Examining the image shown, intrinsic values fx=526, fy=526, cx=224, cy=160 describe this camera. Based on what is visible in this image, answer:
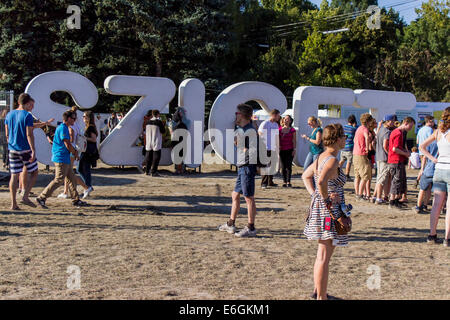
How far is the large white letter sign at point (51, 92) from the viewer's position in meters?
14.3

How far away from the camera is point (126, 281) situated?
5.25 m

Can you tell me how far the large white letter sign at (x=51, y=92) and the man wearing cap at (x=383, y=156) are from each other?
8.00 metres

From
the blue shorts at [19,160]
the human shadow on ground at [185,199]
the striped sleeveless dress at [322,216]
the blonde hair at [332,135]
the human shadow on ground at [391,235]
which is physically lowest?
the human shadow on ground at [391,235]

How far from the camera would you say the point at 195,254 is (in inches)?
253

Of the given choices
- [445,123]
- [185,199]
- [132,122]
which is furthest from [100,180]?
[445,123]

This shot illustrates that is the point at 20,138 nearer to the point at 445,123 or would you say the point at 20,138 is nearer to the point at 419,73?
the point at 445,123

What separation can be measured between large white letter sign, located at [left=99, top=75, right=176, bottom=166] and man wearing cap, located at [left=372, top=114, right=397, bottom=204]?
23.5 feet

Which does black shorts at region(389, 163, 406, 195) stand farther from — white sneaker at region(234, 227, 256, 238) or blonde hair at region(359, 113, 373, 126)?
white sneaker at region(234, 227, 256, 238)

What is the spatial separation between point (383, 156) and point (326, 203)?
6.39 metres

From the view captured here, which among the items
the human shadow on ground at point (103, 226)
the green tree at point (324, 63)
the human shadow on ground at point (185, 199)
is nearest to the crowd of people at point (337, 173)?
the human shadow on ground at point (103, 226)

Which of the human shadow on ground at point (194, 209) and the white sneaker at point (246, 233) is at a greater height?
the human shadow on ground at point (194, 209)

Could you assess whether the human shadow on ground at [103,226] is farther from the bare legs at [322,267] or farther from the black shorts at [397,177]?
the black shorts at [397,177]

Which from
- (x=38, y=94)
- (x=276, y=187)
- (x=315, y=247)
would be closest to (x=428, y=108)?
(x=276, y=187)

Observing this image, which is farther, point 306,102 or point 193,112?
point 306,102
